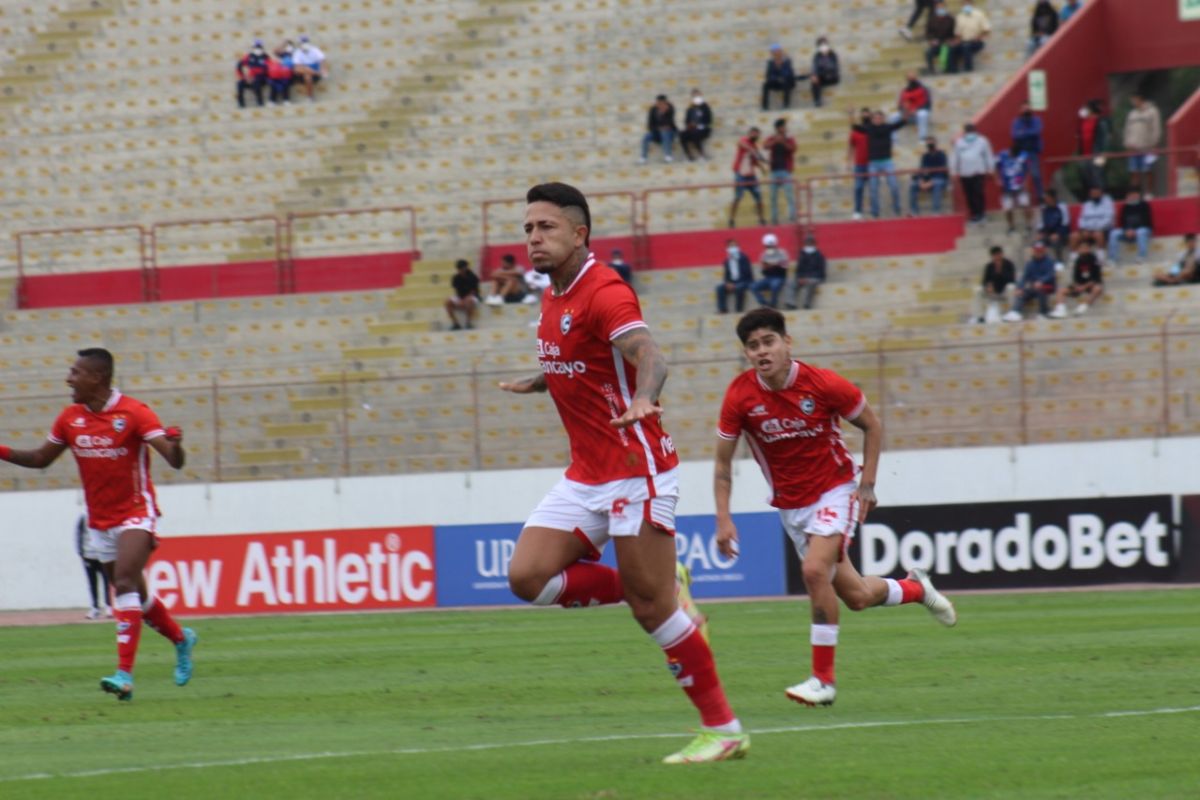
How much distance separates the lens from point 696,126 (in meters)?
35.5

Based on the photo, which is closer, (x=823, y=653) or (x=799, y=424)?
(x=823, y=653)

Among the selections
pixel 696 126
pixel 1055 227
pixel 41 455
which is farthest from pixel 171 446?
pixel 696 126

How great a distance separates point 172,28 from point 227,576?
66.4 feet

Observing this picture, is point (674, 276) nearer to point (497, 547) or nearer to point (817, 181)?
point (817, 181)

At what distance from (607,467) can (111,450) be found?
594 centimetres

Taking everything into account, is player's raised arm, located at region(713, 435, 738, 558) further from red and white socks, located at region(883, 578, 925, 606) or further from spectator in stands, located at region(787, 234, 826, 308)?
spectator in stands, located at region(787, 234, 826, 308)

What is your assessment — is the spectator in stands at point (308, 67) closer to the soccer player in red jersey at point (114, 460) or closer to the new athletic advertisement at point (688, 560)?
the new athletic advertisement at point (688, 560)

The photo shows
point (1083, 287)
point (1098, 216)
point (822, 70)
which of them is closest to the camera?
point (1083, 287)

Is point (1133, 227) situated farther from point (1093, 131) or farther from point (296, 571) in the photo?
point (296, 571)

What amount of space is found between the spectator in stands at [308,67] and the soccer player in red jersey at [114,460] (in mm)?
27921

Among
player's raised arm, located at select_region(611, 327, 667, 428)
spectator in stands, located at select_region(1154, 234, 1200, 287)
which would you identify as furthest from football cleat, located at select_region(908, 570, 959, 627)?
spectator in stands, located at select_region(1154, 234, 1200, 287)

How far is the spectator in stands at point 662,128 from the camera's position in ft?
117

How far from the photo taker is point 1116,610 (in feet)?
63.7

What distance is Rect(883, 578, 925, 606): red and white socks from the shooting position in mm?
12344
